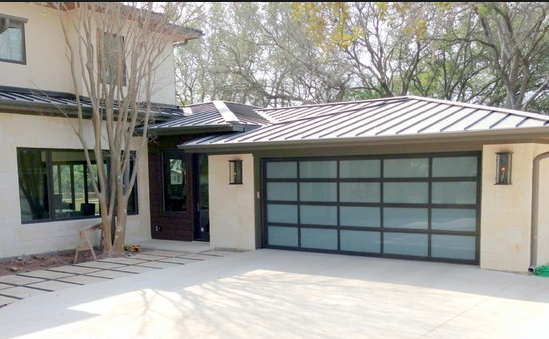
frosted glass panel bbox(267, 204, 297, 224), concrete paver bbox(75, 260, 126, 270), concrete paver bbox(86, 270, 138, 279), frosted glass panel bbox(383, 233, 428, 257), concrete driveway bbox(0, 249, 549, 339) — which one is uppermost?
frosted glass panel bbox(267, 204, 297, 224)

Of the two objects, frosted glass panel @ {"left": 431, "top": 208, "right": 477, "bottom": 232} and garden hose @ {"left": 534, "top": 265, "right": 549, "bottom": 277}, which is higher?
frosted glass panel @ {"left": 431, "top": 208, "right": 477, "bottom": 232}

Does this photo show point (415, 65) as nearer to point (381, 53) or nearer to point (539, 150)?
point (381, 53)

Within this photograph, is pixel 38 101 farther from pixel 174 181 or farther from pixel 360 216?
pixel 360 216

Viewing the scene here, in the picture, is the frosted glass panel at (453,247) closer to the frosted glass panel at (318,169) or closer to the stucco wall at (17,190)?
the frosted glass panel at (318,169)

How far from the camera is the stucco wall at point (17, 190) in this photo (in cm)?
921

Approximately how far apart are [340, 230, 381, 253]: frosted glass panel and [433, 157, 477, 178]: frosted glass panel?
171 cm

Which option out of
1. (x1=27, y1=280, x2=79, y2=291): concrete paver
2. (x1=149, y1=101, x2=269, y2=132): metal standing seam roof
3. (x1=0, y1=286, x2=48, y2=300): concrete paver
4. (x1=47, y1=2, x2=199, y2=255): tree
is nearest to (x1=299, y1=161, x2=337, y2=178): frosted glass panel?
(x1=149, y1=101, x2=269, y2=132): metal standing seam roof

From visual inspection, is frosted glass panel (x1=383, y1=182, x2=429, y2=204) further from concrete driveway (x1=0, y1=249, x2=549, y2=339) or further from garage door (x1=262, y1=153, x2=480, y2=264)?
concrete driveway (x1=0, y1=249, x2=549, y2=339)

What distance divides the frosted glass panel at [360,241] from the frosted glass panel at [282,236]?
1131mm

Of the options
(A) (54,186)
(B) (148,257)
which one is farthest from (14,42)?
(B) (148,257)

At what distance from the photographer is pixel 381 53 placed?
1859cm

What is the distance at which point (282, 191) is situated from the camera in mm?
10055

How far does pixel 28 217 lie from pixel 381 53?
14.3m

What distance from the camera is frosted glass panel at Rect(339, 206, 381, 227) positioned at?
8.90 meters
